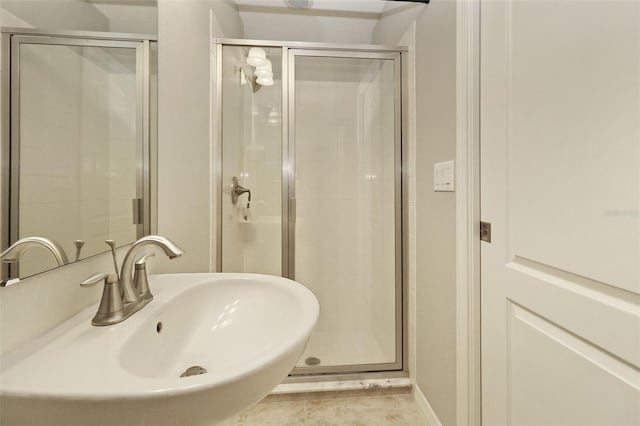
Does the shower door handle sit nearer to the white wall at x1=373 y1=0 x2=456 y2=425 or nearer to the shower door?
the shower door

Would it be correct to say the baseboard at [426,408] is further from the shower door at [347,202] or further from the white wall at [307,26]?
the white wall at [307,26]

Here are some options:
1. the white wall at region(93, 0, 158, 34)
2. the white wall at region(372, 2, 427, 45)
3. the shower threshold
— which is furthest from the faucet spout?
the white wall at region(372, 2, 427, 45)

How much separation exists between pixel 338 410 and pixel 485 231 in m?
1.10

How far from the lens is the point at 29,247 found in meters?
0.50

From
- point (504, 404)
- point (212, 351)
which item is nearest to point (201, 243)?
point (212, 351)

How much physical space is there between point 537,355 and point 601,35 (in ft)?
2.61

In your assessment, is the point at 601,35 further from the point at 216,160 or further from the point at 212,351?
the point at 216,160

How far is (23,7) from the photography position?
1.60ft

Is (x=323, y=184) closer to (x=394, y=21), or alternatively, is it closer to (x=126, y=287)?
(x=394, y=21)

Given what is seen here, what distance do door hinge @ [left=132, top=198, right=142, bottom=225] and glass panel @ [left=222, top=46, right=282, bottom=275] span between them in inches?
28.6

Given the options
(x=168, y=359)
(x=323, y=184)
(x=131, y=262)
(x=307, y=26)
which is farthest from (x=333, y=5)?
(x=168, y=359)

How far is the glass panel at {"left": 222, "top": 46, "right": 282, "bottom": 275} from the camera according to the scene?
5.46ft

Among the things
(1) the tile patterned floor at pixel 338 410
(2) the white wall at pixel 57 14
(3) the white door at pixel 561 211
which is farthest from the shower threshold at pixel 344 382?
(2) the white wall at pixel 57 14

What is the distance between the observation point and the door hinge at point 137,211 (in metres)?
0.87
